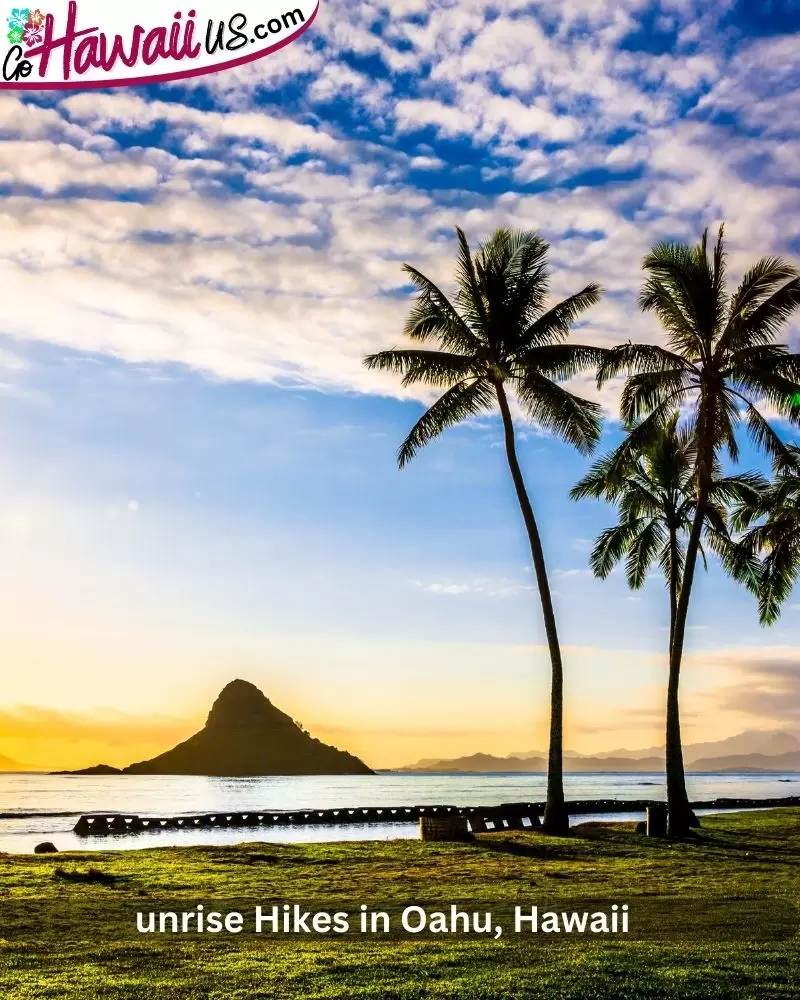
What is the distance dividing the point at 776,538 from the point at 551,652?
9.81 meters

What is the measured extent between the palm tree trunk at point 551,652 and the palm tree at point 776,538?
7.42 metres

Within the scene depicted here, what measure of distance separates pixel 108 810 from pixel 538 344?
50465 millimetres

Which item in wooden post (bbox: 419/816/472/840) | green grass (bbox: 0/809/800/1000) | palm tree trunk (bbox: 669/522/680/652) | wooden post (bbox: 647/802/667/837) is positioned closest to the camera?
green grass (bbox: 0/809/800/1000)

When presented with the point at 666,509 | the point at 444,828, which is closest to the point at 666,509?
the point at 666,509

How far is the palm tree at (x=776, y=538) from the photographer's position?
30.3 metres

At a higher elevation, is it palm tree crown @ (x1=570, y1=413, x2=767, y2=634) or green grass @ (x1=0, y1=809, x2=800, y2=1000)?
palm tree crown @ (x1=570, y1=413, x2=767, y2=634)

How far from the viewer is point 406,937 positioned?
11.7 m

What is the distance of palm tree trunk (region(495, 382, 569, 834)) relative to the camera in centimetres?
2566

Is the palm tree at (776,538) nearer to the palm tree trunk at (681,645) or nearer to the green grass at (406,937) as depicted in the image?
the palm tree trunk at (681,645)

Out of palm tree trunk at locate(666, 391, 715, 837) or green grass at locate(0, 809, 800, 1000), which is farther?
palm tree trunk at locate(666, 391, 715, 837)

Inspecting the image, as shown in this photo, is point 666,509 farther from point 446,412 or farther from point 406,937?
point 406,937

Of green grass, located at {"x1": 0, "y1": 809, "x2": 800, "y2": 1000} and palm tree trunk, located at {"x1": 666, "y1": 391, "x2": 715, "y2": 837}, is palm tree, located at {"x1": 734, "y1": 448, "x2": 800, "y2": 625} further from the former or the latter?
green grass, located at {"x1": 0, "y1": 809, "x2": 800, "y2": 1000}

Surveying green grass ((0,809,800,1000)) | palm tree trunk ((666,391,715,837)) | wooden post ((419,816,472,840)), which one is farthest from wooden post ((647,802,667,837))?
wooden post ((419,816,472,840))

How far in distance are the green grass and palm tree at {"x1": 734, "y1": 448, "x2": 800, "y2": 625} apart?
35.1ft
